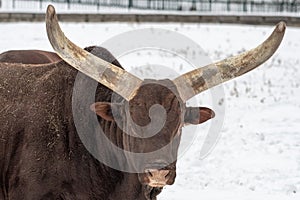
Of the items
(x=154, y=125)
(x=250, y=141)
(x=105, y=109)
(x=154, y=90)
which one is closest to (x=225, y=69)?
(x=154, y=90)

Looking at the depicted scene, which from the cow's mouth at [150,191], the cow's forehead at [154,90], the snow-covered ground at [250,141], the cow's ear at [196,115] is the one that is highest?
the cow's forehead at [154,90]

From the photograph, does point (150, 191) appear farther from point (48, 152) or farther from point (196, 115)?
point (48, 152)

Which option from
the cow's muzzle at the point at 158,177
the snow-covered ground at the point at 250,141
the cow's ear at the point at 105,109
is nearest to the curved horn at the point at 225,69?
the cow's ear at the point at 105,109

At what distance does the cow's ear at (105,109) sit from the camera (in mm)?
5061

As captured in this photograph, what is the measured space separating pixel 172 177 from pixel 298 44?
19.3 metres

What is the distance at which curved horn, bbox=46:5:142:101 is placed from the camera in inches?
195

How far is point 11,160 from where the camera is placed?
5523 millimetres

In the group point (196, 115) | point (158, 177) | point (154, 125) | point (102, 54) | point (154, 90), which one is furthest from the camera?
point (102, 54)

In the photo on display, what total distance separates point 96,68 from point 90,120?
512 mm

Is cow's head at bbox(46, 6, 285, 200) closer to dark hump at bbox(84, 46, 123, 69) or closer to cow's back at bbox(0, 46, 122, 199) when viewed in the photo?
cow's back at bbox(0, 46, 122, 199)

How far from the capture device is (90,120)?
5406 mm

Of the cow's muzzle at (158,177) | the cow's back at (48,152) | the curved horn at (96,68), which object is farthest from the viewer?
the cow's back at (48,152)

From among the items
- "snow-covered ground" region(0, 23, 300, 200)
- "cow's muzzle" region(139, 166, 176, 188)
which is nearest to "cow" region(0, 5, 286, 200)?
"cow's muzzle" region(139, 166, 176, 188)

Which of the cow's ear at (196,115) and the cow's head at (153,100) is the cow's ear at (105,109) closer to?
the cow's head at (153,100)
